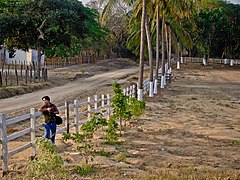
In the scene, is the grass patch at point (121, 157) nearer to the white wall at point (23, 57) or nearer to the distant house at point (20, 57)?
the distant house at point (20, 57)

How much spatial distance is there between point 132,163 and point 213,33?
196ft

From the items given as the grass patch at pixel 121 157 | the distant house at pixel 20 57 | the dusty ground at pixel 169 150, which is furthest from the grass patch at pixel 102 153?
the distant house at pixel 20 57

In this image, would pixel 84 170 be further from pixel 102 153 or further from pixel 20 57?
pixel 20 57

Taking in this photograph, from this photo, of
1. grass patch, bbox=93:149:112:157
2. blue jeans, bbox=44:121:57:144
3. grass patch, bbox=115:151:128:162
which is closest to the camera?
grass patch, bbox=115:151:128:162

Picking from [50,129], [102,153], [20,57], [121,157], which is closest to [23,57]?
[20,57]

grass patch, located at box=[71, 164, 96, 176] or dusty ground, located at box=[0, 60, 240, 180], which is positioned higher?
grass patch, located at box=[71, 164, 96, 176]

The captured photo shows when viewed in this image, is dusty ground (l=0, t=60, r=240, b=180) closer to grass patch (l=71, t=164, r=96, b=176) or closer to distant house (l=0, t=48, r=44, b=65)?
grass patch (l=71, t=164, r=96, b=176)

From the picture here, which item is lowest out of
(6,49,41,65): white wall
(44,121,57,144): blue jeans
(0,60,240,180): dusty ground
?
(0,60,240,180): dusty ground

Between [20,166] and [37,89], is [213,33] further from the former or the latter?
[20,166]

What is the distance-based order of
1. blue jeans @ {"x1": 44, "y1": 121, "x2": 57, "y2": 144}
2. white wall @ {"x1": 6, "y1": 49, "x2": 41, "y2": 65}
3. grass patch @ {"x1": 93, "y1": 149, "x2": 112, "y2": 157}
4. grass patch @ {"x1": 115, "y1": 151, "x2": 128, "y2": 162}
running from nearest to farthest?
grass patch @ {"x1": 115, "y1": 151, "x2": 128, "y2": 162}, grass patch @ {"x1": 93, "y1": 149, "x2": 112, "y2": 157}, blue jeans @ {"x1": 44, "y1": 121, "x2": 57, "y2": 144}, white wall @ {"x1": 6, "y1": 49, "x2": 41, "y2": 65}

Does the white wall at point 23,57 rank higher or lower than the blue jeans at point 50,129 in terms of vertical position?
higher

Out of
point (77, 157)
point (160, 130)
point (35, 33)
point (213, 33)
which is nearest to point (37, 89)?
point (35, 33)

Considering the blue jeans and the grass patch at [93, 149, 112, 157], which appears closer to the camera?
the grass patch at [93, 149, 112, 157]

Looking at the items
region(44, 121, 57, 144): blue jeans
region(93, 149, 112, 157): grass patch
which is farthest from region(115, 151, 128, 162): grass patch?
region(44, 121, 57, 144): blue jeans
